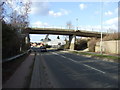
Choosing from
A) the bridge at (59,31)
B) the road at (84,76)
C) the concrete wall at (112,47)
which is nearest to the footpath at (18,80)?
the road at (84,76)

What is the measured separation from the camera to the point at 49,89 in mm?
9250

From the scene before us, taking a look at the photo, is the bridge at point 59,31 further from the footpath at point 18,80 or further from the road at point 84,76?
the footpath at point 18,80

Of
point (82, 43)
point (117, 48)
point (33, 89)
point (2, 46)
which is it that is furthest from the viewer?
point (82, 43)

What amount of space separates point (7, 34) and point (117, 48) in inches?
1378

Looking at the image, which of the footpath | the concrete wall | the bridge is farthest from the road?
the bridge

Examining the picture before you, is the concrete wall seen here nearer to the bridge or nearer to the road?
the road

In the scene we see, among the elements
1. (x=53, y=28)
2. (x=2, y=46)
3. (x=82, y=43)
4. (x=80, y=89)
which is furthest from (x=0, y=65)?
(x=82, y=43)

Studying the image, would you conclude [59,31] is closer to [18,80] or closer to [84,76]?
[84,76]

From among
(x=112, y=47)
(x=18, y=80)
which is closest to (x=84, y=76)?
(x=18, y=80)

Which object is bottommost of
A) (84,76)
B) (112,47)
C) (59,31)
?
(84,76)

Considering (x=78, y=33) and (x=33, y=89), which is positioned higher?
(x=78, y=33)

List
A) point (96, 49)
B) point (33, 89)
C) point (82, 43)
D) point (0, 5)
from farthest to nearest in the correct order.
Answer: point (82, 43) → point (96, 49) → point (0, 5) → point (33, 89)

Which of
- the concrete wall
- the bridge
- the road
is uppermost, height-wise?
the bridge

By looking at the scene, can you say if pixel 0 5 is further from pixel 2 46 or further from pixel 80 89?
pixel 80 89
